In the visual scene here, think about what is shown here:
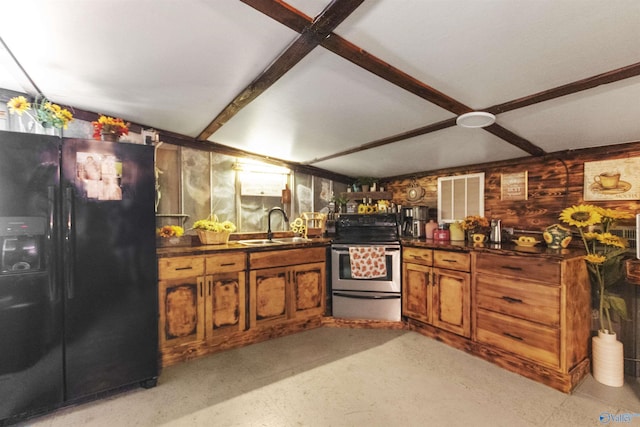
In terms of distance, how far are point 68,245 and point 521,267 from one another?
340 centimetres

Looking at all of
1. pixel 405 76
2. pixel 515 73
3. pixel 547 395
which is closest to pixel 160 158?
pixel 405 76

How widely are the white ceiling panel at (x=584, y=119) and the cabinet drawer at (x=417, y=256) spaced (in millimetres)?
1403

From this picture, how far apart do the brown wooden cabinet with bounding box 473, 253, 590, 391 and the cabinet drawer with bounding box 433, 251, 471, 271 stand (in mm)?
141

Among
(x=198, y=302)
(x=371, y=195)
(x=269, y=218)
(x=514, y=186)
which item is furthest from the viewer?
(x=371, y=195)

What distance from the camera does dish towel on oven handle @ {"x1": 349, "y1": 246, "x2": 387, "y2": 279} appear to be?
10.4ft

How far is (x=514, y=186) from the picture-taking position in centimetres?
304

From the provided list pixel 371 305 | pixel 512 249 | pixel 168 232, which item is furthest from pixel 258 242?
pixel 512 249

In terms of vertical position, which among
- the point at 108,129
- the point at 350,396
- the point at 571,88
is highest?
the point at 571,88

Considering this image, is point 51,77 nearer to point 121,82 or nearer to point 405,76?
point 121,82

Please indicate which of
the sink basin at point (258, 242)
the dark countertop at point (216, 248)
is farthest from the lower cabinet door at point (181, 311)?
the sink basin at point (258, 242)

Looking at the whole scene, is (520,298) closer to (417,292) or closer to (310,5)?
(417,292)

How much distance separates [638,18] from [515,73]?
0.50 meters

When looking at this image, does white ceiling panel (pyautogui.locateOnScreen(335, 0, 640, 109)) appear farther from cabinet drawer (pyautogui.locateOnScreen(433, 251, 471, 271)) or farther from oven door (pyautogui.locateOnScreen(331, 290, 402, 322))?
oven door (pyautogui.locateOnScreen(331, 290, 402, 322))

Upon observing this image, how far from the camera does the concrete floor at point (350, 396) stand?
1760 millimetres
